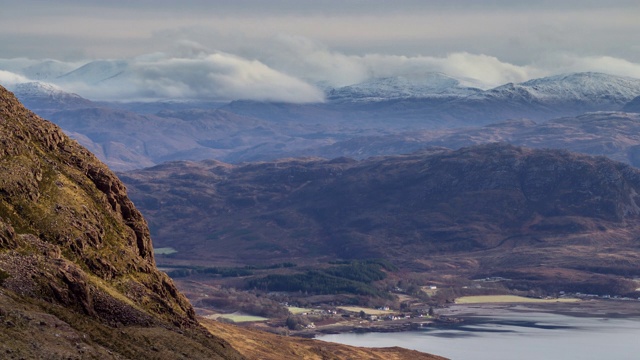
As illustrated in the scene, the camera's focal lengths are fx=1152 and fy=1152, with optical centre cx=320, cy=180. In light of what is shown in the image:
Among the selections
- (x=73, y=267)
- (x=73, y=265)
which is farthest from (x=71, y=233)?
(x=73, y=267)

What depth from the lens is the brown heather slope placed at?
98750 mm

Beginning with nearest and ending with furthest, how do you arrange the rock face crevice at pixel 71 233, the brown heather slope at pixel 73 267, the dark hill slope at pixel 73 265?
the brown heather slope at pixel 73 267
the dark hill slope at pixel 73 265
the rock face crevice at pixel 71 233

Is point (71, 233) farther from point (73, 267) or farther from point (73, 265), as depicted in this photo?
point (73, 267)

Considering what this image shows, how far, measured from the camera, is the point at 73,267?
111m

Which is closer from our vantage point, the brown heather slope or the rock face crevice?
the brown heather slope

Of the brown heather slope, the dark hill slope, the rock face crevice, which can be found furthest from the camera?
the rock face crevice

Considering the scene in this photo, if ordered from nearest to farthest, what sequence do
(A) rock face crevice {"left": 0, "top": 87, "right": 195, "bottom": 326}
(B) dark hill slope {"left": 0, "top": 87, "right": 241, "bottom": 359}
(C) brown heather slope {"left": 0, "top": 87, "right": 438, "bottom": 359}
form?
(C) brown heather slope {"left": 0, "top": 87, "right": 438, "bottom": 359} < (B) dark hill slope {"left": 0, "top": 87, "right": 241, "bottom": 359} < (A) rock face crevice {"left": 0, "top": 87, "right": 195, "bottom": 326}

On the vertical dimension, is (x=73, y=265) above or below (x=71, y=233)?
below

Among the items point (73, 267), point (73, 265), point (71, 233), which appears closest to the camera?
point (73, 267)

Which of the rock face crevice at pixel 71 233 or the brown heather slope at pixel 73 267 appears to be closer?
the brown heather slope at pixel 73 267

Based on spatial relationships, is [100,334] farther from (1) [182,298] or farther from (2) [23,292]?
(1) [182,298]

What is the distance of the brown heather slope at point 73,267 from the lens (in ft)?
324

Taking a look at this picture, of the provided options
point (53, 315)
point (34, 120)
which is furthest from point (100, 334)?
point (34, 120)

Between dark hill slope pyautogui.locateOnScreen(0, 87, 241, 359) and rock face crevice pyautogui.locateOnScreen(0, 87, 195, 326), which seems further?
rock face crevice pyautogui.locateOnScreen(0, 87, 195, 326)
